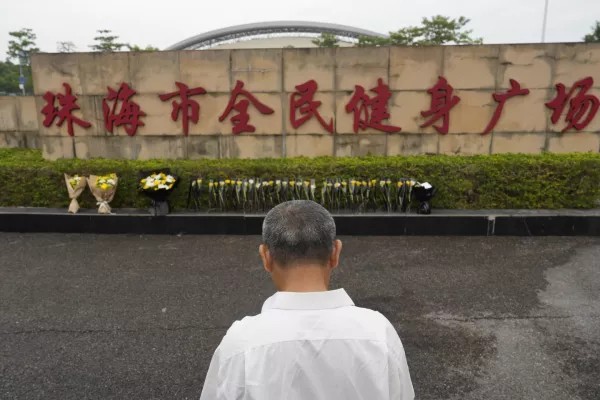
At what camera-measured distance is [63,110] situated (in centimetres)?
841

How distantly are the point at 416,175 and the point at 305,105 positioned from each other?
248 cm

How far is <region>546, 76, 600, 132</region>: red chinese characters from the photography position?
7.85m

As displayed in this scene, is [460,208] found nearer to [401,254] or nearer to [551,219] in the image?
[551,219]

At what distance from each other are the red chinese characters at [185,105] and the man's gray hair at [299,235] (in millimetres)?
7316

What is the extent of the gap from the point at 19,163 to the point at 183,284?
201 inches

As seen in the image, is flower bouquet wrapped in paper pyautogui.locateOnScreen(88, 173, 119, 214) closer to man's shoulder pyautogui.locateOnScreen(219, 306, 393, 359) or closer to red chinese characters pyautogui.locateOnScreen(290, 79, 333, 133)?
red chinese characters pyautogui.locateOnScreen(290, 79, 333, 133)

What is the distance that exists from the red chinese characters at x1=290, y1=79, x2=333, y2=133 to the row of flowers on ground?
1.42 m

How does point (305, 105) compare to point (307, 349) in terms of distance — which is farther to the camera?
point (305, 105)

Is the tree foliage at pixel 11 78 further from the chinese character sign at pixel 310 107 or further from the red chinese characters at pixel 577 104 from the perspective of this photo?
the red chinese characters at pixel 577 104

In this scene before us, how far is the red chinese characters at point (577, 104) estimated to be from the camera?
25.7 feet

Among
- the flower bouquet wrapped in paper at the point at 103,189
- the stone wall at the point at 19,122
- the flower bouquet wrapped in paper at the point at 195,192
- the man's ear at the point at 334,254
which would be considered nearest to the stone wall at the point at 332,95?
the flower bouquet wrapped in paper at the point at 195,192

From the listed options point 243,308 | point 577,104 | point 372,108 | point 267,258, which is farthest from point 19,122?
point 267,258

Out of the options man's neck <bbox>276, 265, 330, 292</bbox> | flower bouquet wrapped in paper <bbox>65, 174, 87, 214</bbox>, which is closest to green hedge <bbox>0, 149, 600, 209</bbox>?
flower bouquet wrapped in paper <bbox>65, 174, 87, 214</bbox>

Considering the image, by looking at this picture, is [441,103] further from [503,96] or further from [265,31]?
[265,31]
